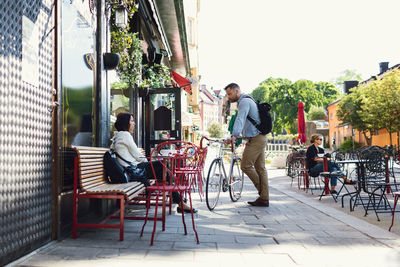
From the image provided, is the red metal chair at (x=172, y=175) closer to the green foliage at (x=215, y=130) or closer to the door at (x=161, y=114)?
the door at (x=161, y=114)

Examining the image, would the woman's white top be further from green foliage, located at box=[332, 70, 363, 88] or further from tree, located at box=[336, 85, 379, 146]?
green foliage, located at box=[332, 70, 363, 88]

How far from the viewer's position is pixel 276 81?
6900 centimetres

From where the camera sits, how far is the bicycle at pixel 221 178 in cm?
628

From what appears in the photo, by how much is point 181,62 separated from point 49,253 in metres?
16.5

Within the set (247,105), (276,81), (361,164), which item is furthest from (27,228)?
(276,81)

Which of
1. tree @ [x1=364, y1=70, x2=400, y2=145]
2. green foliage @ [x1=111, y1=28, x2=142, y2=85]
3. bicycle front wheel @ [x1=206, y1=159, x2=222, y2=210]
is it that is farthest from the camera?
tree @ [x1=364, y1=70, x2=400, y2=145]

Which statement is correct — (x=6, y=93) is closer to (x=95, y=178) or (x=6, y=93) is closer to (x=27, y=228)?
(x=27, y=228)

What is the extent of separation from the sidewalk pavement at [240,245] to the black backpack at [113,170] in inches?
23.9

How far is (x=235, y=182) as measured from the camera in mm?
7094

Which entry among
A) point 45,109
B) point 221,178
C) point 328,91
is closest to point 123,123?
point 45,109

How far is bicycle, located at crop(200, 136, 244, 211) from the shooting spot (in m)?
6.28

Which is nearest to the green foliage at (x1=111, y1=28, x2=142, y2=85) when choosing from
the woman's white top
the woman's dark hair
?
the woman's dark hair

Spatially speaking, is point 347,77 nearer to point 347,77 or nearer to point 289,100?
point 347,77

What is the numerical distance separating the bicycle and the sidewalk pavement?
0.65 meters
